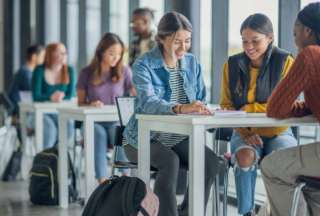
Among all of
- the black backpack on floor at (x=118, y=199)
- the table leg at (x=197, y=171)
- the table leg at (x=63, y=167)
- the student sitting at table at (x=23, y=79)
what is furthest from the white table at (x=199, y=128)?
the student sitting at table at (x=23, y=79)

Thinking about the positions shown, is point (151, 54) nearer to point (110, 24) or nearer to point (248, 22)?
point (248, 22)

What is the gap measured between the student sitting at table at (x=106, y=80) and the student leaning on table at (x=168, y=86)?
1299mm

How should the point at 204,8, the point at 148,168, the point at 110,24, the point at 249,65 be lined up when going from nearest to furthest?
the point at 148,168
the point at 249,65
the point at 204,8
the point at 110,24

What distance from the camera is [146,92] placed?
3355mm

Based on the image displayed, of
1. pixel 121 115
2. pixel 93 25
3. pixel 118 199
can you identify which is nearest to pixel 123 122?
pixel 121 115

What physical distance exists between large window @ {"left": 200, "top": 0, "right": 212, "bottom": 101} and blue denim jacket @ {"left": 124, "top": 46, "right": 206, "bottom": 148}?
4.52 ft

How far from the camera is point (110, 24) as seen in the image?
719 centimetres

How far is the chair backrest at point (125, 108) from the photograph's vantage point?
380 centimetres

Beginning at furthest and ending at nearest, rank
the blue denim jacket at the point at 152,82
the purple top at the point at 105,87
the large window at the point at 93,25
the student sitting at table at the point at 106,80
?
1. the large window at the point at 93,25
2. the purple top at the point at 105,87
3. the student sitting at table at the point at 106,80
4. the blue denim jacket at the point at 152,82

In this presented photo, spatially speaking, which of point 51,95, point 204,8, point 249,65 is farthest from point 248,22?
point 51,95

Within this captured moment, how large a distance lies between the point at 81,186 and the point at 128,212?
2.45 metres

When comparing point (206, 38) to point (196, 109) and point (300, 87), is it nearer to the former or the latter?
point (196, 109)

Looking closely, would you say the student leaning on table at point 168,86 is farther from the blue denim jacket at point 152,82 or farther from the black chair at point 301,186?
the black chair at point 301,186

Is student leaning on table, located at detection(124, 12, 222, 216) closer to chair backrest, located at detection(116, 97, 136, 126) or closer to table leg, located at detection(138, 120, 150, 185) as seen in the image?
table leg, located at detection(138, 120, 150, 185)
